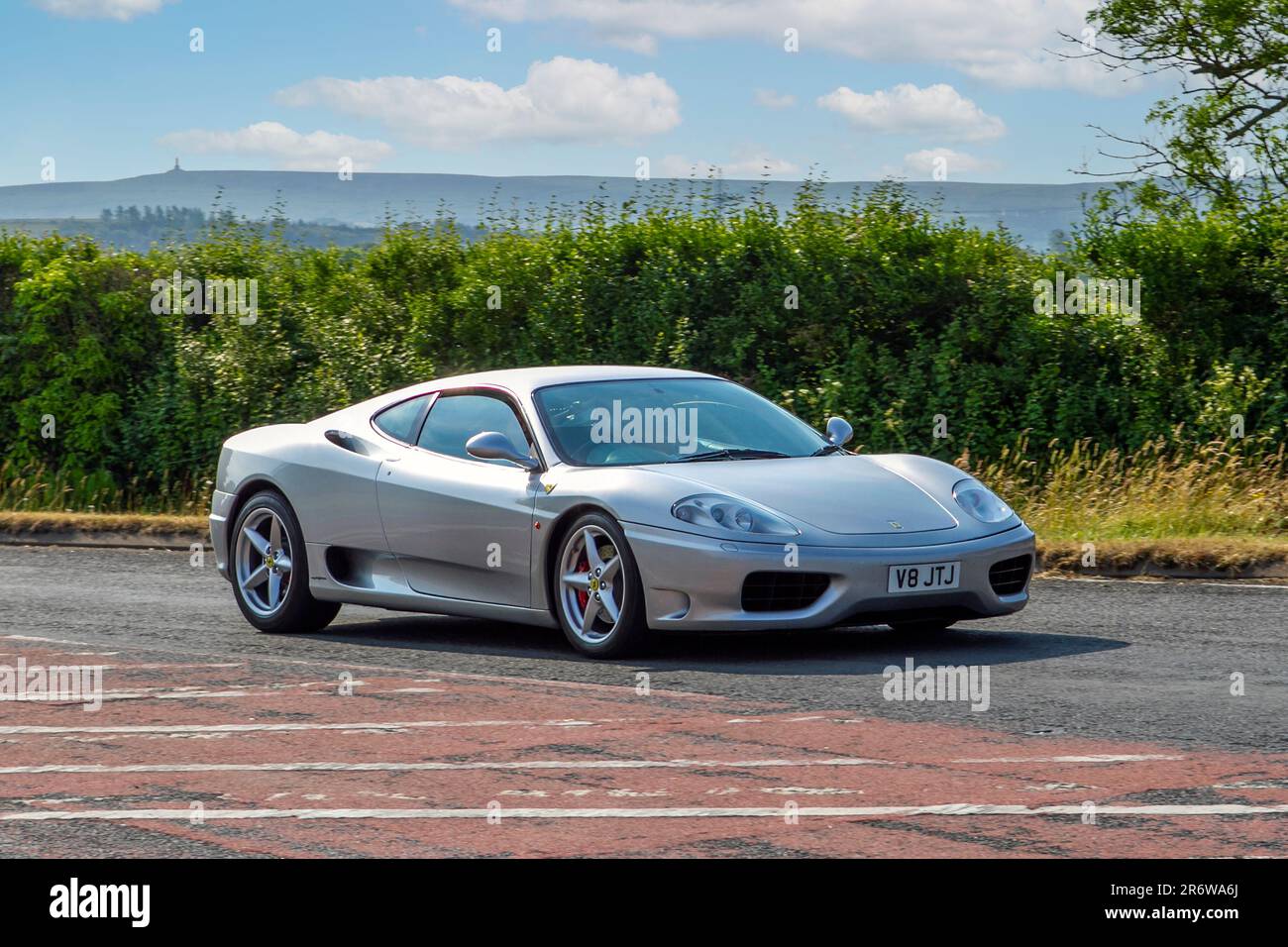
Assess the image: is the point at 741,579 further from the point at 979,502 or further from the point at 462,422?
the point at 462,422

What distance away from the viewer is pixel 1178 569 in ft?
43.5

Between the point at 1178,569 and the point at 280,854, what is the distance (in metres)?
9.00

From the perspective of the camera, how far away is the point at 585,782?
21.8 feet

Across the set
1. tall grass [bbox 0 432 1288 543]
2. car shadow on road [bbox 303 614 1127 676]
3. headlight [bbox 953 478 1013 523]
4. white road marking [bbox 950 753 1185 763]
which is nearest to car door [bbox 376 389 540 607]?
car shadow on road [bbox 303 614 1127 676]

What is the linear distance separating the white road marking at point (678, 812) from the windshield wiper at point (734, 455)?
13.0 ft

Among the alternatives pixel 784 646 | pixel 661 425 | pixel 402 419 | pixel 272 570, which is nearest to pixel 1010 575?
pixel 784 646

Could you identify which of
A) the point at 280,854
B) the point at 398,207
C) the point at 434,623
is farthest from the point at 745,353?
the point at 280,854

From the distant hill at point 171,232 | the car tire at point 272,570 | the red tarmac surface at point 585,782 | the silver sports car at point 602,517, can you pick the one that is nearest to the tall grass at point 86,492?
the distant hill at point 171,232

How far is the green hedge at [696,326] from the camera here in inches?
661

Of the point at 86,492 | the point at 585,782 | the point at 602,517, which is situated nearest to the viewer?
the point at 585,782

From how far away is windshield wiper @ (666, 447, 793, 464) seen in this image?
10.1 meters

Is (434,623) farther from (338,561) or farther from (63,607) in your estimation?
(63,607)

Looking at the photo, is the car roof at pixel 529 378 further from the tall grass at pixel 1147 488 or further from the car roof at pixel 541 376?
the tall grass at pixel 1147 488

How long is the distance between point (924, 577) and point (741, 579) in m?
0.91
